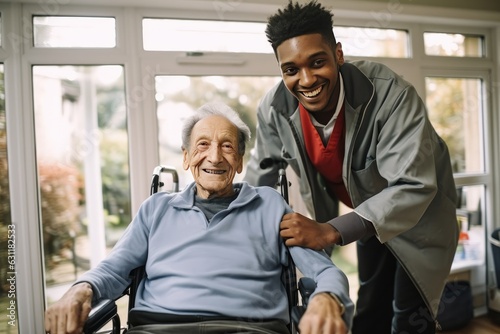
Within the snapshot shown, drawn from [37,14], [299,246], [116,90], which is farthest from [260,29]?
[299,246]

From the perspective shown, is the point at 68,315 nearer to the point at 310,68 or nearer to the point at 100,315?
the point at 100,315

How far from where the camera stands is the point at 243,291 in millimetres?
1247

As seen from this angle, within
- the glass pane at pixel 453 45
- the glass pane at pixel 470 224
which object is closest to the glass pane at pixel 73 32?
the glass pane at pixel 453 45

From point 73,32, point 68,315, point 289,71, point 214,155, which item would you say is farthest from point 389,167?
point 73,32

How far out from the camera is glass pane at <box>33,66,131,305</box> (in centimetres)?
212

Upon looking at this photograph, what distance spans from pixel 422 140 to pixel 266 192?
23.2 inches

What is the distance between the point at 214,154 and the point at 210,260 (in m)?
0.37

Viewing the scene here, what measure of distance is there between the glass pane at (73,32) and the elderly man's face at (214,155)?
98cm

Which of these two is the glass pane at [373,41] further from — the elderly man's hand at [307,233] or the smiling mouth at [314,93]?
the elderly man's hand at [307,233]

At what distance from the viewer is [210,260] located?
4.25 ft

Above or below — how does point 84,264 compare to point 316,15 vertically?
below

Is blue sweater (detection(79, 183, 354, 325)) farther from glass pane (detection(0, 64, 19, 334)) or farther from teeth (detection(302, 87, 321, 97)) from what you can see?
glass pane (detection(0, 64, 19, 334))

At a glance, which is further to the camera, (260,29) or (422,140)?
(260,29)

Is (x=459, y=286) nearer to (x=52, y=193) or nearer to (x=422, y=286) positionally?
(x=422, y=286)
